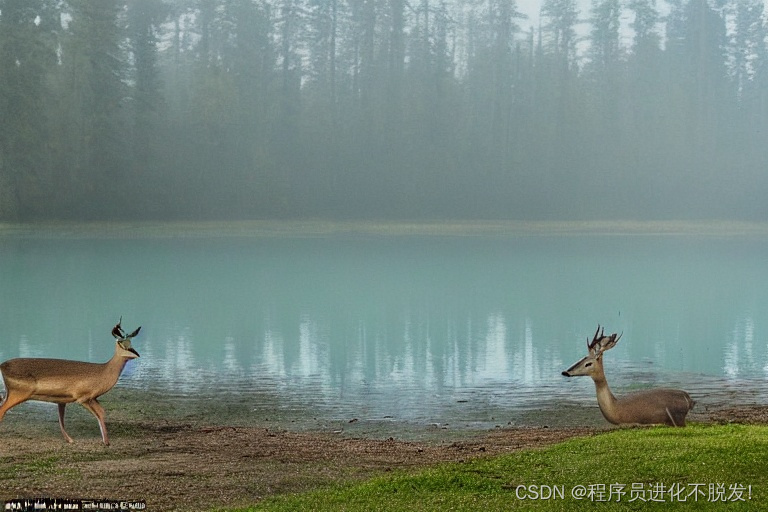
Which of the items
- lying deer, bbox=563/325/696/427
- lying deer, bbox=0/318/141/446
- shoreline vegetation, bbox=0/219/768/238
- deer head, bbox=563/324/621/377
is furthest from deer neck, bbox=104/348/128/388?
shoreline vegetation, bbox=0/219/768/238

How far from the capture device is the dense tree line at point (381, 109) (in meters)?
67.9

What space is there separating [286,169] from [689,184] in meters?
30.2

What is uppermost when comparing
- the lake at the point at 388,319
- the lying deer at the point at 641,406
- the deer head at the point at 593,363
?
the deer head at the point at 593,363

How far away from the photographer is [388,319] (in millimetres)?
28781

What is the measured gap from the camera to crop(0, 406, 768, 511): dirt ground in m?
8.81

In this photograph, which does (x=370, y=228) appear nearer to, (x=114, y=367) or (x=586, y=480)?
(x=114, y=367)

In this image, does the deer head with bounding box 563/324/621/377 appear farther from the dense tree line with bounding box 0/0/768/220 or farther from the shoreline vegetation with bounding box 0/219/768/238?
the dense tree line with bounding box 0/0/768/220

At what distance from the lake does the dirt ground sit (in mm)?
1892

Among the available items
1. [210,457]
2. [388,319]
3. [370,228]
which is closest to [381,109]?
[370,228]

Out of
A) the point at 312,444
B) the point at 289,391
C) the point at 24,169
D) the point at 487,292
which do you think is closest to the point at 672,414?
the point at 312,444
